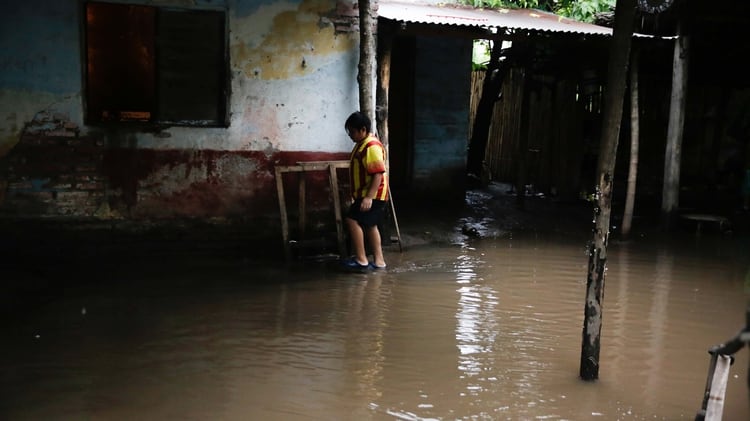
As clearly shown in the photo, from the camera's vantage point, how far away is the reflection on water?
3916mm

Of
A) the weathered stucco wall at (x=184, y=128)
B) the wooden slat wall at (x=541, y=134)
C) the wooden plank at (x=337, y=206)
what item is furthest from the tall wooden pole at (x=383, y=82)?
the wooden slat wall at (x=541, y=134)

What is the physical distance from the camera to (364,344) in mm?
4984

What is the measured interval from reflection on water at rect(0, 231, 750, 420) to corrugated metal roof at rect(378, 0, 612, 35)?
302 centimetres

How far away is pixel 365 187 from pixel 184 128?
2157 mm

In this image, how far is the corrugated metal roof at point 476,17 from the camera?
8344 millimetres

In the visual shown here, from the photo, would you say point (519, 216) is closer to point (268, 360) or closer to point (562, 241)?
point (562, 241)

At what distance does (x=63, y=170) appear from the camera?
23.6 ft

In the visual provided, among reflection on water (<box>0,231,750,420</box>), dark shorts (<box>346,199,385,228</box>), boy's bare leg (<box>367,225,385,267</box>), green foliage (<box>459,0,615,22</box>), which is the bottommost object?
reflection on water (<box>0,231,750,420</box>)

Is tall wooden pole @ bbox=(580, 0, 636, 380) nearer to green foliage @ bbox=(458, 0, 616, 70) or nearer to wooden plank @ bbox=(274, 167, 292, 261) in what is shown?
wooden plank @ bbox=(274, 167, 292, 261)

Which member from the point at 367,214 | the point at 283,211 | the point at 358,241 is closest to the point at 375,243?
the point at 358,241

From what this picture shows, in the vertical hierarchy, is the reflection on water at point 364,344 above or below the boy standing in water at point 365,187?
below

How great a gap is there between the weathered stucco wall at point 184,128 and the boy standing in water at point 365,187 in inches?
36.5

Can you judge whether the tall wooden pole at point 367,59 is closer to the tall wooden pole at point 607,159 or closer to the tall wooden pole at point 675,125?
the tall wooden pole at point 607,159

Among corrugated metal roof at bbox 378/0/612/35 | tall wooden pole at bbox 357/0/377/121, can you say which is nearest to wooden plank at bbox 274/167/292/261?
tall wooden pole at bbox 357/0/377/121
